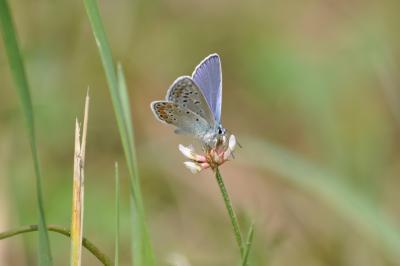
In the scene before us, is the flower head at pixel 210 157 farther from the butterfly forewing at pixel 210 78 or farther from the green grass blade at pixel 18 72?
the green grass blade at pixel 18 72

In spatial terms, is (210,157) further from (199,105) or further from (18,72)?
(18,72)

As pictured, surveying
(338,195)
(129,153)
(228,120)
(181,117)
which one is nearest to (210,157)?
(129,153)

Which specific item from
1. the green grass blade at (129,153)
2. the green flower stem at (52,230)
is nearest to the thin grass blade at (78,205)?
the green flower stem at (52,230)

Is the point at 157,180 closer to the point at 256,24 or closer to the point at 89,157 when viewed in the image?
the point at 89,157

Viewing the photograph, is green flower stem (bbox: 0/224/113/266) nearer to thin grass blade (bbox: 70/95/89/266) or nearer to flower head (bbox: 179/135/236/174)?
thin grass blade (bbox: 70/95/89/266)

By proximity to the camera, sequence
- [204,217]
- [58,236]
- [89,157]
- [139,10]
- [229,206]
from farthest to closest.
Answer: [139,10] → [89,157] → [204,217] → [58,236] → [229,206]

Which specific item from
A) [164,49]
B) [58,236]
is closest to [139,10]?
[164,49]

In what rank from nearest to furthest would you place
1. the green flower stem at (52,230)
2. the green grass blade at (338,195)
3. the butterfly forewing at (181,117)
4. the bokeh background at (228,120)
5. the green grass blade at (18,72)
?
the green grass blade at (18,72), the green flower stem at (52,230), the butterfly forewing at (181,117), the green grass blade at (338,195), the bokeh background at (228,120)
